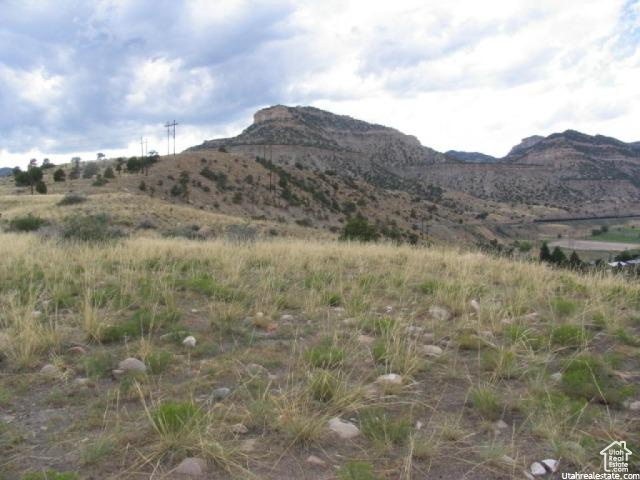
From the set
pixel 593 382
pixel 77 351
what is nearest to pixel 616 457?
pixel 593 382

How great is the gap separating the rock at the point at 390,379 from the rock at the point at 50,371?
8.62 feet

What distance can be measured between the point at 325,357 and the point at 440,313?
2.33m

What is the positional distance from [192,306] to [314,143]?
401 feet

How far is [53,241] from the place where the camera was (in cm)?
1190

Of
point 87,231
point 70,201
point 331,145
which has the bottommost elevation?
point 87,231

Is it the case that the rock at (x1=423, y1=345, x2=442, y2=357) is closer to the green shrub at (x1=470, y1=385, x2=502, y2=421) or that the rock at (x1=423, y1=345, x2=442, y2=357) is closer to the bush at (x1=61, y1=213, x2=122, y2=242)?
the green shrub at (x1=470, y1=385, x2=502, y2=421)

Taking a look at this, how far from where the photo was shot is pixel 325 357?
4.35 metres

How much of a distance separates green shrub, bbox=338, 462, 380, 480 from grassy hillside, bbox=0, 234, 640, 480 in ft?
0.04

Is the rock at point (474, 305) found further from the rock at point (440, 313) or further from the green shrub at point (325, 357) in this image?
the green shrub at point (325, 357)

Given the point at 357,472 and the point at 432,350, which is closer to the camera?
the point at 357,472

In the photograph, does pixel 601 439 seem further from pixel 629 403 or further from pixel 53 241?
pixel 53 241

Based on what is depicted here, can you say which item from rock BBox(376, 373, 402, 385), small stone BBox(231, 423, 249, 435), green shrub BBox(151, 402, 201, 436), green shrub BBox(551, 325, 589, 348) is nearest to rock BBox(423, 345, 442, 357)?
rock BBox(376, 373, 402, 385)

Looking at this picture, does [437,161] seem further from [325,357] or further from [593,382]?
[325,357]

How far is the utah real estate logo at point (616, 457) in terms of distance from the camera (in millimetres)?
2912
